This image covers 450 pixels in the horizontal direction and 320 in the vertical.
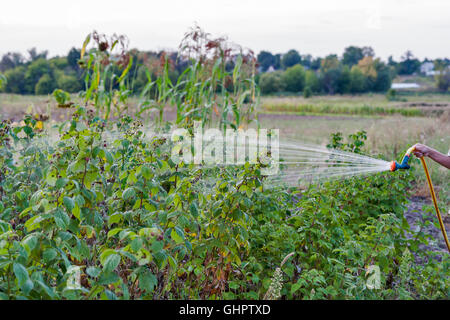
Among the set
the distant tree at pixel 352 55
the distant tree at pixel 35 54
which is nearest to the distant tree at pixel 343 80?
the distant tree at pixel 352 55

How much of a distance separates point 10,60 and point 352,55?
34.9 metres

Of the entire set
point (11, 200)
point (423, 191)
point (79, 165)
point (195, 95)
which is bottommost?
point (423, 191)

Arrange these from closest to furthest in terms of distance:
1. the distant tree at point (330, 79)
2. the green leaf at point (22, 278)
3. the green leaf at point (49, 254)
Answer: the green leaf at point (22, 278)
the green leaf at point (49, 254)
the distant tree at point (330, 79)

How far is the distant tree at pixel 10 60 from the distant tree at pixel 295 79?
20.3 meters

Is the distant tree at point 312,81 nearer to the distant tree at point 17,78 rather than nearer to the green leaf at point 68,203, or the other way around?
the distant tree at point 17,78

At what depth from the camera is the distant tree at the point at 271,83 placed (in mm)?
→ 34188

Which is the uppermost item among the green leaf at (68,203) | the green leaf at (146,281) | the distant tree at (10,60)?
the distant tree at (10,60)

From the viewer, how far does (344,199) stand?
367 centimetres

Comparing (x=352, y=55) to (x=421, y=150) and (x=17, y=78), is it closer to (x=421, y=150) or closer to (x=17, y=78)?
(x=17, y=78)

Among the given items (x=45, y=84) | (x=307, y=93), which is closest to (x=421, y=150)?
(x=45, y=84)
